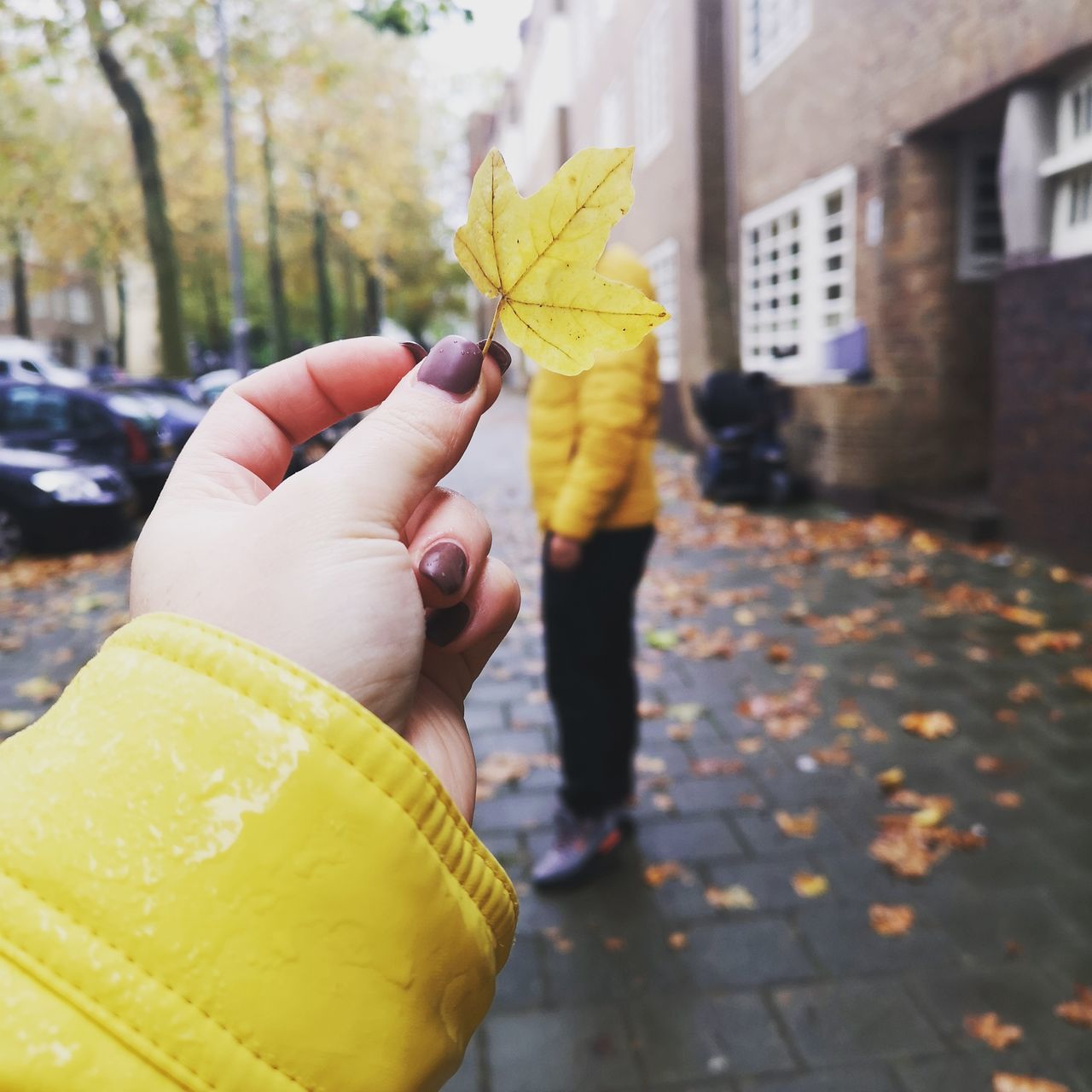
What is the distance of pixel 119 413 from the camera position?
34.1 feet

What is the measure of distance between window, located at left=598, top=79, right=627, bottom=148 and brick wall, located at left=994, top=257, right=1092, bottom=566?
11728mm

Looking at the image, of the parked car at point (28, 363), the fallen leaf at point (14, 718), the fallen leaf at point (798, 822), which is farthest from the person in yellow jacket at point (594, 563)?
the parked car at point (28, 363)

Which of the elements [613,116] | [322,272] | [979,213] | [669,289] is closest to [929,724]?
[979,213]

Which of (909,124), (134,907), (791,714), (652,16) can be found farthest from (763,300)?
(134,907)

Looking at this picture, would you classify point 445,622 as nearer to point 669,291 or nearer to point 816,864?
point 816,864

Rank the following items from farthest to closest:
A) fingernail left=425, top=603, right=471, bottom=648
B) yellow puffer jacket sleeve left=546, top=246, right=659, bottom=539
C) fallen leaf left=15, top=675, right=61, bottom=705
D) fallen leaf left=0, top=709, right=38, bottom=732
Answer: fallen leaf left=15, top=675, right=61, bottom=705
fallen leaf left=0, top=709, right=38, bottom=732
yellow puffer jacket sleeve left=546, top=246, right=659, bottom=539
fingernail left=425, top=603, right=471, bottom=648

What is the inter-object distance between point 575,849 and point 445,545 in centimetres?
263

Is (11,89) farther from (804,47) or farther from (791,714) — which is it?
(791,714)

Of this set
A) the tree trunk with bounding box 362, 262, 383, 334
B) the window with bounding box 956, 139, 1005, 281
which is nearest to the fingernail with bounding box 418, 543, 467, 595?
the window with bounding box 956, 139, 1005, 281

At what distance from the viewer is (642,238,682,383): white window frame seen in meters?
15.3

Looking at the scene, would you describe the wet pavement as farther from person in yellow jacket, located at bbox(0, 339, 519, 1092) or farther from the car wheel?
the car wheel

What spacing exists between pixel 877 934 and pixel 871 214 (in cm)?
785

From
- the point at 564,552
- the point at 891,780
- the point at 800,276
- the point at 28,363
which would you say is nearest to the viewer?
the point at 564,552

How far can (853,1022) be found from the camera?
257cm
